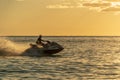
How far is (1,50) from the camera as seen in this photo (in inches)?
2275

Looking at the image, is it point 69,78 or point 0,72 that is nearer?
point 69,78

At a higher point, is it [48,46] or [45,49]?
[48,46]

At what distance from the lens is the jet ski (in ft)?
181

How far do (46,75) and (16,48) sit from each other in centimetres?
2800

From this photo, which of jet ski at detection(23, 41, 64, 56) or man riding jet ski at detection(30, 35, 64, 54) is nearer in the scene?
man riding jet ski at detection(30, 35, 64, 54)

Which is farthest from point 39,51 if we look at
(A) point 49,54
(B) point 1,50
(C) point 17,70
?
(C) point 17,70

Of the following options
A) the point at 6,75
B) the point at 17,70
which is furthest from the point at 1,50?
the point at 6,75

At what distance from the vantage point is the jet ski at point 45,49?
2169 inches

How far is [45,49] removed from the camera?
55.4m

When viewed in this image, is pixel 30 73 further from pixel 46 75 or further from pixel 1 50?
pixel 1 50

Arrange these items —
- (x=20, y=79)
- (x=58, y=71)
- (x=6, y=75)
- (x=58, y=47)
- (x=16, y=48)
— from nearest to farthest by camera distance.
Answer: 1. (x=20, y=79)
2. (x=6, y=75)
3. (x=58, y=71)
4. (x=58, y=47)
5. (x=16, y=48)

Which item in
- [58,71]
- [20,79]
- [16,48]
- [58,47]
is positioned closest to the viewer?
[20,79]

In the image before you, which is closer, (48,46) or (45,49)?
(48,46)

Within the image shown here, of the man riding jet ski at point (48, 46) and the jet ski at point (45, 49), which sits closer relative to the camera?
the man riding jet ski at point (48, 46)
